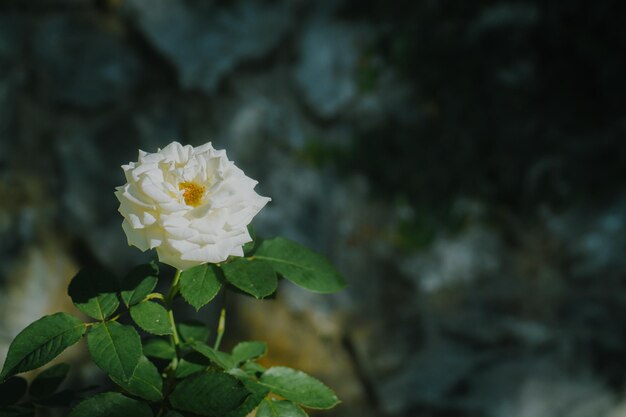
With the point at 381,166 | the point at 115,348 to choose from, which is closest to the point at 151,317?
the point at 115,348

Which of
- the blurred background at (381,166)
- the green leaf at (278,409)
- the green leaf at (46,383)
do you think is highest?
the blurred background at (381,166)

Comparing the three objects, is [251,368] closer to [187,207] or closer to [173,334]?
[173,334]

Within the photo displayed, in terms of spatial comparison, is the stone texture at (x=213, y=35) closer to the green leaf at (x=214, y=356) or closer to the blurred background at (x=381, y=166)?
the blurred background at (x=381, y=166)

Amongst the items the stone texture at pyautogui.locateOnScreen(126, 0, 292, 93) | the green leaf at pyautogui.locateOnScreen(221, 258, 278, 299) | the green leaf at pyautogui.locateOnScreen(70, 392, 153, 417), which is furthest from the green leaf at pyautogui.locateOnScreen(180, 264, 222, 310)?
the stone texture at pyautogui.locateOnScreen(126, 0, 292, 93)

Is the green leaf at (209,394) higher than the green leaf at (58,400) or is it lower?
lower

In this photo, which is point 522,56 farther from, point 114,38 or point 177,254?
point 177,254

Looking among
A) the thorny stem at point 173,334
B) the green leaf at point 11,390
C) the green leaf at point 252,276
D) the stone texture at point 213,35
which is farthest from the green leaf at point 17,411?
the stone texture at point 213,35

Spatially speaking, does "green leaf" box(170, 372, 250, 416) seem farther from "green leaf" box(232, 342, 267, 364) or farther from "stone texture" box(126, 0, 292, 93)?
"stone texture" box(126, 0, 292, 93)
